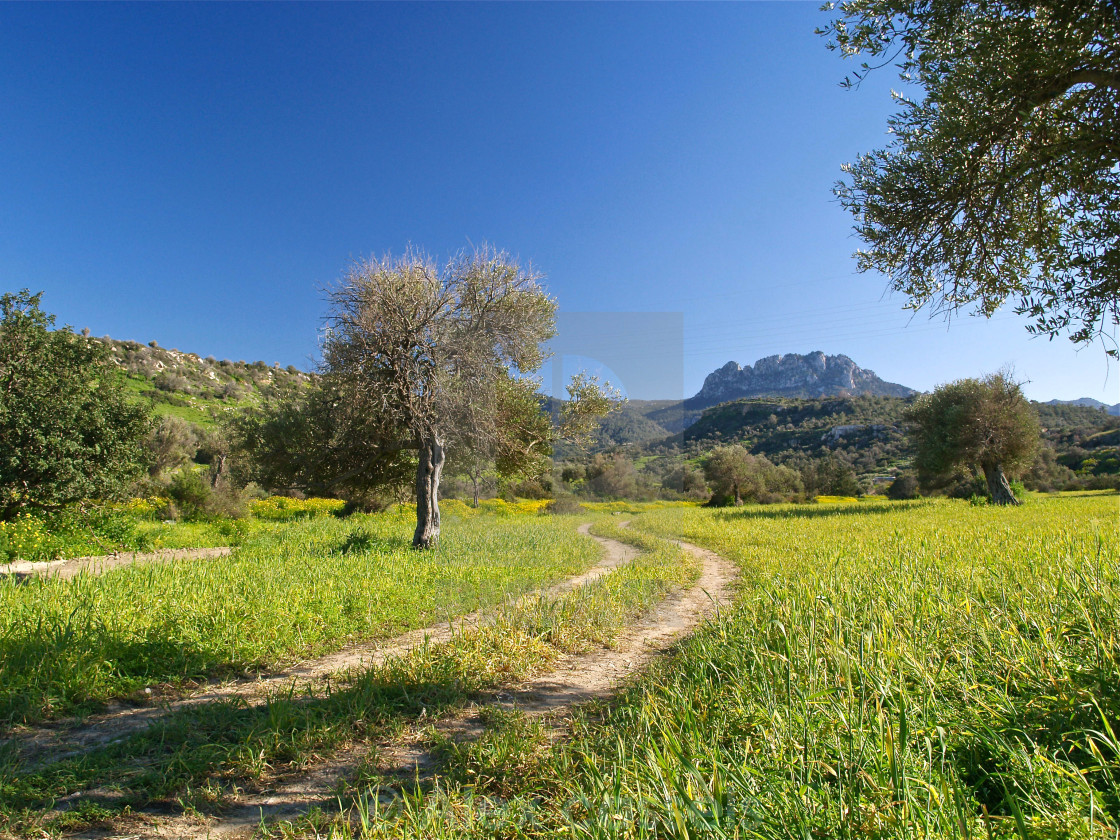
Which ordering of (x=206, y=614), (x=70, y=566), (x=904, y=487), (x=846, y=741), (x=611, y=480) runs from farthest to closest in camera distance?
(x=611, y=480) → (x=904, y=487) → (x=70, y=566) → (x=206, y=614) → (x=846, y=741)

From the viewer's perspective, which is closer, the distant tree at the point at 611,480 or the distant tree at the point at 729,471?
the distant tree at the point at 729,471

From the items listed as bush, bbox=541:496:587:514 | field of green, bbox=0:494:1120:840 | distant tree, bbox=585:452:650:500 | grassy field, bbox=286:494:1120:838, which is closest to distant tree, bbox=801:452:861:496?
distant tree, bbox=585:452:650:500

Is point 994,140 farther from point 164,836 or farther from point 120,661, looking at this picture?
point 120,661

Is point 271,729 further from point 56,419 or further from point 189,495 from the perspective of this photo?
point 189,495

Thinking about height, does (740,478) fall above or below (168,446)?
below

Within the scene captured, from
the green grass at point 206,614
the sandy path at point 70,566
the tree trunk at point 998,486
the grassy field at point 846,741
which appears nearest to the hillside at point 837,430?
the tree trunk at point 998,486

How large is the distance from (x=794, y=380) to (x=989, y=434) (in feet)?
347

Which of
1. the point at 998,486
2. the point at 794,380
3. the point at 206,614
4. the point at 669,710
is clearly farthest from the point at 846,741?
the point at 794,380

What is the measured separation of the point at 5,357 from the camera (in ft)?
48.8

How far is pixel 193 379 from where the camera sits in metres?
73.0

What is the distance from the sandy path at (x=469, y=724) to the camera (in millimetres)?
2723

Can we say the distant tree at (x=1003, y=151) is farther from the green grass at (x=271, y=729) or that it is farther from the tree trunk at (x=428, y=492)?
the tree trunk at (x=428, y=492)

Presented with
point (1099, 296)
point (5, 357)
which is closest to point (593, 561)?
point (1099, 296)

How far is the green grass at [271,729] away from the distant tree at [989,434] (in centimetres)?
3136
